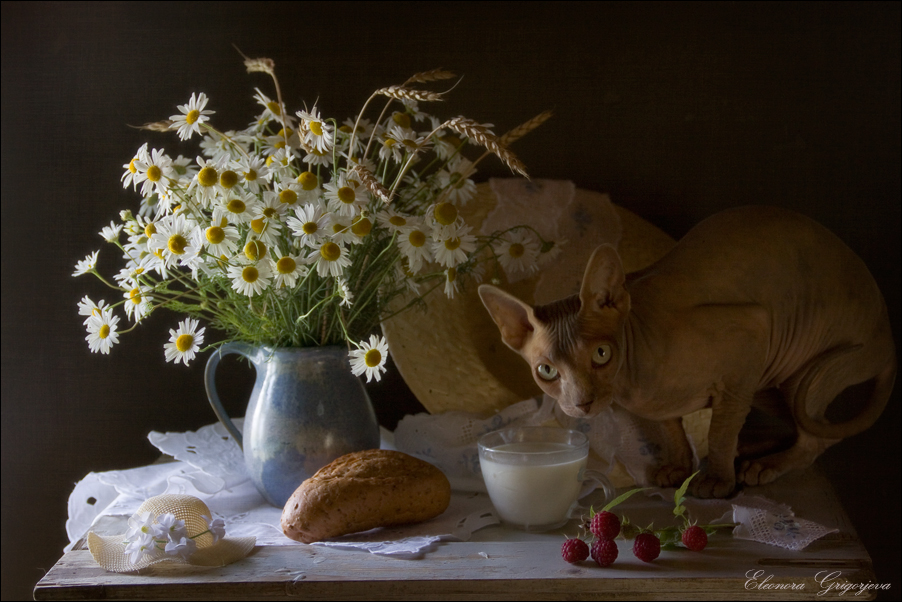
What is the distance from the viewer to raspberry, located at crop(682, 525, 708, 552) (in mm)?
787

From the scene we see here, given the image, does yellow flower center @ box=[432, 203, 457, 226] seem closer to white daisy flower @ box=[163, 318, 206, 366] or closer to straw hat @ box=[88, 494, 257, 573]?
white daisy flower @ box=[163, 318, 206, 366]

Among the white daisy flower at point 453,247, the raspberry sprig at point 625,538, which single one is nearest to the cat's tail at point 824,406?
the raspberry sprig at point 625,538

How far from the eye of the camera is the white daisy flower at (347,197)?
847 mm

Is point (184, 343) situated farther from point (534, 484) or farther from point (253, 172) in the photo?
point (534, 484)

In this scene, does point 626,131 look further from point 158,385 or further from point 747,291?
point 158,385

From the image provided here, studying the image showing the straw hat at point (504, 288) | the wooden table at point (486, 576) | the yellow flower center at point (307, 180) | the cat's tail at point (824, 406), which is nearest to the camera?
the wooden table at point (486, 576)

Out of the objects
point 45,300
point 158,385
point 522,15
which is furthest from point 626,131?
point 45,300

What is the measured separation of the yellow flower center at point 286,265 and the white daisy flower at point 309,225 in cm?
2

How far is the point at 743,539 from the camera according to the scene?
84cm

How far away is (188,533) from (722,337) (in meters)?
0.64

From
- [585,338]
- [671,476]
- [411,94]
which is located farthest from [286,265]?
[671,476]

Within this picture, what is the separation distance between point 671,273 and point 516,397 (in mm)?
316

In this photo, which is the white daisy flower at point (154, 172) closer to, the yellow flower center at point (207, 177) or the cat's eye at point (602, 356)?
the yellow flower center at point (207, 177)

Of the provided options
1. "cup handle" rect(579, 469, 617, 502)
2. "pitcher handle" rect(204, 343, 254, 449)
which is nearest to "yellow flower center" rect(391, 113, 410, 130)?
"pitcher handle" rect(204, 343, 254, 449)
